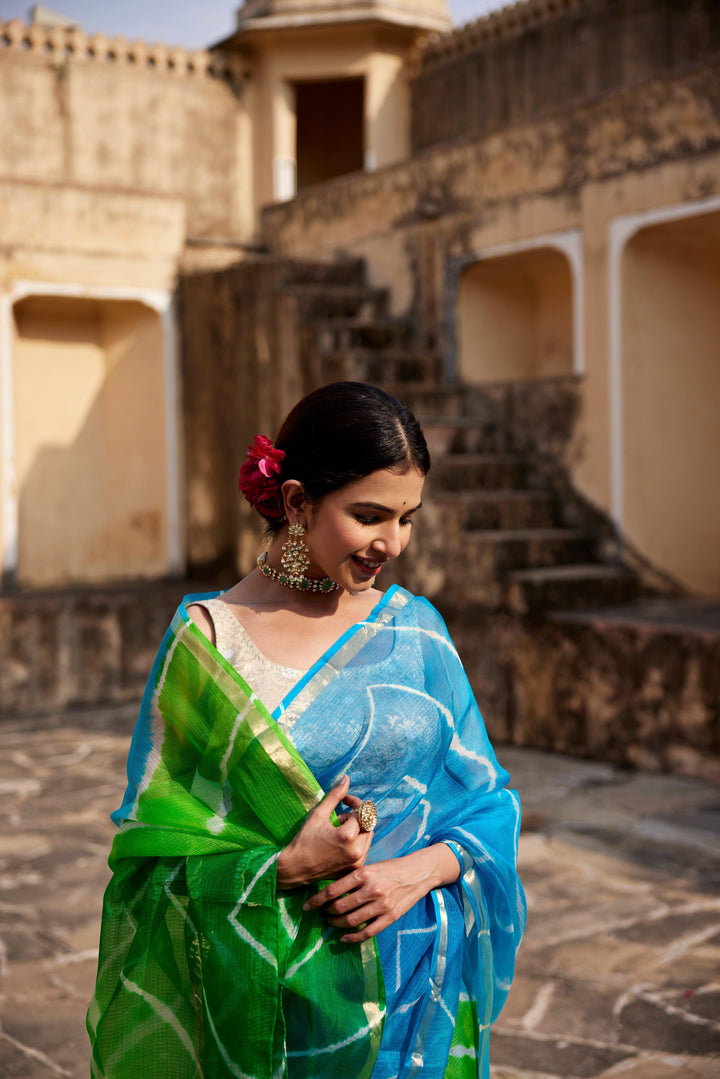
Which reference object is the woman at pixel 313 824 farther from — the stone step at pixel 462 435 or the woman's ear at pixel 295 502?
the stone step at pixel 462 435

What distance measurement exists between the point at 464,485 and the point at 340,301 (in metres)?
2.00

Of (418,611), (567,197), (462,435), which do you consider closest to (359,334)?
(462,435)

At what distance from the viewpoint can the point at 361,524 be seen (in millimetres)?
1783

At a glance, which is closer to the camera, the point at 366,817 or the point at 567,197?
the point at 366,817

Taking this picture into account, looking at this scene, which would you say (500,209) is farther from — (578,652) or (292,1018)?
(292,1018)

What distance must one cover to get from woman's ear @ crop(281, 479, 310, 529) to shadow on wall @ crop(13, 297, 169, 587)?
745 centimetres

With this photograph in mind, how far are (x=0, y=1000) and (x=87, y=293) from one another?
6.38 metres

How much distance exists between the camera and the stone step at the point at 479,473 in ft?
23.6

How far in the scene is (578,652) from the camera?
623 centimetres

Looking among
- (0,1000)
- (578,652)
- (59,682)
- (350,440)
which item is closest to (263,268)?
(59,682)

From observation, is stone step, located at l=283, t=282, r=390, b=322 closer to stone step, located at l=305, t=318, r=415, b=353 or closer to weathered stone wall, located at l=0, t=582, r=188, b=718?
stone step, located at l=305, t=318, r=415, b=353

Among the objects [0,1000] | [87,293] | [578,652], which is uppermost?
[87,293]

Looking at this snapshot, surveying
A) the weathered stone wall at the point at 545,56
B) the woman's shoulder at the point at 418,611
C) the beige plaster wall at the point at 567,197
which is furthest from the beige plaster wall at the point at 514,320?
the woman's shoulder at the point at 418,611

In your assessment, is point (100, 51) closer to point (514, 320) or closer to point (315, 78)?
point (315, 78)
